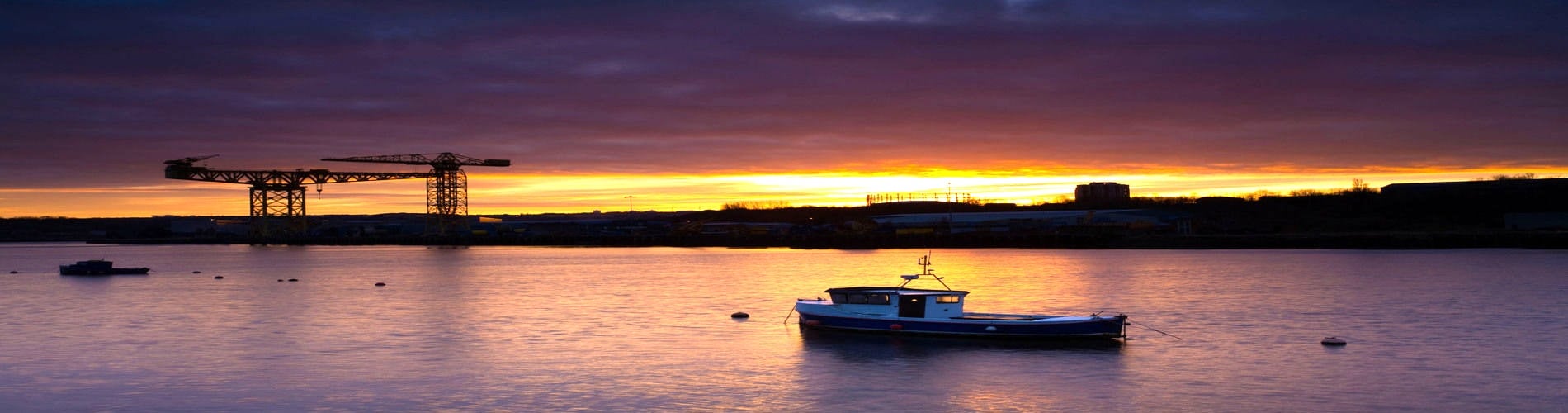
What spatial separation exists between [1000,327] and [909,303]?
10.7ft

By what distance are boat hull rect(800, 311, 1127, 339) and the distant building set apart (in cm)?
15842

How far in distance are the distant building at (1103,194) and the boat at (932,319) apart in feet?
516

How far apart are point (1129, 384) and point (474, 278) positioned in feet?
184

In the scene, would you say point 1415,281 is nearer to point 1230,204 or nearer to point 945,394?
point 945,394

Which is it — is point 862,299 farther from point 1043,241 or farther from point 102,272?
point 1043,241

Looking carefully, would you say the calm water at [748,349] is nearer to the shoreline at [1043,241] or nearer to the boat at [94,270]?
the boat at [94,270]

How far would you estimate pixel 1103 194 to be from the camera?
633 ft

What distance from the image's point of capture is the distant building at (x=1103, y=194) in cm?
19088

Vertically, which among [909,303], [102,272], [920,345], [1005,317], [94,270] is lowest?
[920,345]

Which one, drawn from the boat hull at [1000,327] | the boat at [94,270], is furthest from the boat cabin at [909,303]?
the boat at [94,270]

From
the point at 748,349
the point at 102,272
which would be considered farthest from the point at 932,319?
the point at 102,272

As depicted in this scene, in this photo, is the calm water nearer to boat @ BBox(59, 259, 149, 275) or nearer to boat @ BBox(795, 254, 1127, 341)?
boat @ BBox(795, 254, 1127, 341)

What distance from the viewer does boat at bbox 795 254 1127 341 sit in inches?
1328

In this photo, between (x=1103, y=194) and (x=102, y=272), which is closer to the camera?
(x=102, y=272)
